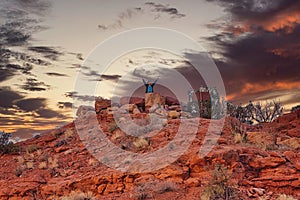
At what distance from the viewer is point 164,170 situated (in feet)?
44.0

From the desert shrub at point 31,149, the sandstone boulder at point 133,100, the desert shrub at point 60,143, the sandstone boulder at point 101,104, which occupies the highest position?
the sandstone boulder at point 133,100

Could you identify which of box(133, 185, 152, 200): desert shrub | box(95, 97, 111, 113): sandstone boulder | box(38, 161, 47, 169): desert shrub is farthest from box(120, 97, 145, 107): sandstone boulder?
box(133, 185, 152, 200): desert shrub

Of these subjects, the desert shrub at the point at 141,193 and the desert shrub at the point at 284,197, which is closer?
the desert shrub at the point at 284,197

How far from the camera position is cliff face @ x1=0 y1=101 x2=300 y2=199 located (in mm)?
12367

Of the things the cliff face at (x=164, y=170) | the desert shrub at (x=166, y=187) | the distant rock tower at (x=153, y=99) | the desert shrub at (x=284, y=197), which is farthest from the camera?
the distant rock tower at (x=153, y=99)

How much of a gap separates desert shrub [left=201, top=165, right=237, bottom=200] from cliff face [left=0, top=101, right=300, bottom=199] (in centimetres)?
20

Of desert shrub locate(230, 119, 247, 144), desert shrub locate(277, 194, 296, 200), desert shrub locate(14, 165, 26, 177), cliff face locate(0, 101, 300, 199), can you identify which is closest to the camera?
desert shrub locate(277, 194, 296, 200)

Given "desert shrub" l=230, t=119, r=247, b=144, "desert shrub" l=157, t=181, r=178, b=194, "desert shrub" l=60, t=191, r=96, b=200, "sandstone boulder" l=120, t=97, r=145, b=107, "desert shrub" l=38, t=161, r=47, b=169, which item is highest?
"sandstone boulder" l=120, t=97, r=145, b=107

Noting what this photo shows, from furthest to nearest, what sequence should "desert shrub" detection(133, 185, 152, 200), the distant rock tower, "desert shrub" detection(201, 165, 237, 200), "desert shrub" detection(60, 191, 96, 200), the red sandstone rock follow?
the distant rock tower < "desert shrub" detection(60, 191, 96, 200) < the red sandstone rock < "desert shrub" detection(133, 185, 152, 200) < "desert shrub" detection(201, 165, 237, 200)

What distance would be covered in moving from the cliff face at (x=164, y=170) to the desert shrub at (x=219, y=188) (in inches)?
7.9

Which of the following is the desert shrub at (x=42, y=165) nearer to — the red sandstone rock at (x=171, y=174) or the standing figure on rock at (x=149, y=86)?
the red sandstone rock at (x=171, y=174)

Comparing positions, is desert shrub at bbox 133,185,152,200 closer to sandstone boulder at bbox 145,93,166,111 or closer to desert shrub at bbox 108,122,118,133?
desert shrub at bbox 108,122,118,133

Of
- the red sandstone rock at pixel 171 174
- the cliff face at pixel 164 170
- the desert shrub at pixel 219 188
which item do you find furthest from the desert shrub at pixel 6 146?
the desert shrub at pixel 219 188

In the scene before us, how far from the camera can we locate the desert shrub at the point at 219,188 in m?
11.5
